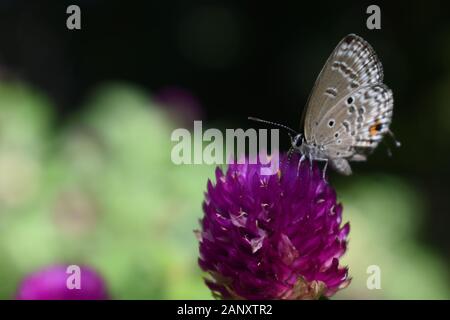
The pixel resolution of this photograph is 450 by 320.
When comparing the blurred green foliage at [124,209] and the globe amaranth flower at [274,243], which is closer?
the globe amaranth flower at [274,243]

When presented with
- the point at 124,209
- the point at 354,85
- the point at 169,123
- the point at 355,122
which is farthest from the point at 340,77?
the point at 169,123

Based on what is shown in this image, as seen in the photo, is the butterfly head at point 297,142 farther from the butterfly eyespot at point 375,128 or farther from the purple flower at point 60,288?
the purple flower at point 60,288

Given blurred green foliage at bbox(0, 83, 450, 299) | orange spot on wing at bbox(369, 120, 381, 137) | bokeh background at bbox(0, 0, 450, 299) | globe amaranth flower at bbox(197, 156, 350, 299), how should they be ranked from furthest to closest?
bokeh background at bbox(0, 0, 450, 299) < blurred green foliage at bbox(0, 83, 450, 299) < orange spot on wing at bbox(369, 120, 381, 137) < globe amaranth flower at bbox(197, 156, 350, 299)

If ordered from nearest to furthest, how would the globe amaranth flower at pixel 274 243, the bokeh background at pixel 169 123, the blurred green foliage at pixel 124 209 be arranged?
the globe amaranth flower at pixel 274 243, the blurred green foliage at pixel 124 209, the bokeh background at pixel 169 123

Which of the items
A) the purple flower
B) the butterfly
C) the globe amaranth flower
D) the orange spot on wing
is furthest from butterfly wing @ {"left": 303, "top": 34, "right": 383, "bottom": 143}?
the purple flower

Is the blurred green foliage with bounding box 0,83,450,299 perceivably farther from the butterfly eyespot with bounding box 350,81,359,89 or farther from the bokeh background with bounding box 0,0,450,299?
the butterfly eyespot with bounding box 350,81,359,89

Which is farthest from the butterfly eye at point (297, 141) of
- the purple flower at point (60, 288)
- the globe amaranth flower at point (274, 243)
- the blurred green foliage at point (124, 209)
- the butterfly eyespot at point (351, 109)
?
the blurred green foliage at point (124, 209)
